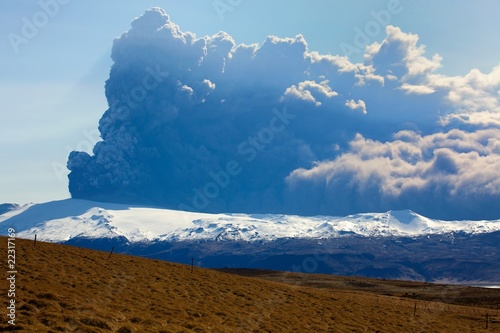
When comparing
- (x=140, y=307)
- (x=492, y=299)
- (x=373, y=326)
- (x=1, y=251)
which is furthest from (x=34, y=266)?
(x=492, y=299)

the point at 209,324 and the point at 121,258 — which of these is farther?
the point at 121,258

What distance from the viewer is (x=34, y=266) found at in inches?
2012

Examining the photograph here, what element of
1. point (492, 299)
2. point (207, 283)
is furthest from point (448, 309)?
point (207, 283)

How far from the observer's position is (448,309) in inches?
3182

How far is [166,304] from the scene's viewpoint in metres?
46.7

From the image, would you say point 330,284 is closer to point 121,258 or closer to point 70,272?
point 121,258

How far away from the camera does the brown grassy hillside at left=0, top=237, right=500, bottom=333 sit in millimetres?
36594

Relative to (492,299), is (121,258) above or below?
above

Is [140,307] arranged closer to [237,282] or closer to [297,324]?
[297,324]

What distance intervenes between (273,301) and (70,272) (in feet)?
71.7

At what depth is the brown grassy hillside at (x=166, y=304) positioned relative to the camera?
36.6 meters

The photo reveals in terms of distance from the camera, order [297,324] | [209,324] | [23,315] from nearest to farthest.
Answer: [23,315] → [209,324] → [297,324]

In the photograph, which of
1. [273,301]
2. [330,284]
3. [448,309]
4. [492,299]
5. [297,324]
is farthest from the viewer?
[330,284]

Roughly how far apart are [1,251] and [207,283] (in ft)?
73.6
